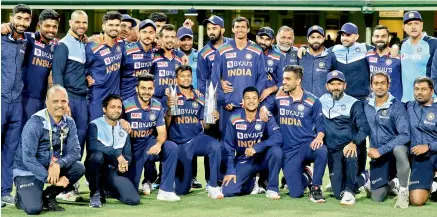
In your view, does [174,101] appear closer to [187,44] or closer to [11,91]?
[187,44]

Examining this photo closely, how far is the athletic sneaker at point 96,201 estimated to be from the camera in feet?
26.1

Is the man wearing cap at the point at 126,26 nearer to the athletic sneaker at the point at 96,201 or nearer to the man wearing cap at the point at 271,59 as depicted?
the man wearing cap at the point at 271,59

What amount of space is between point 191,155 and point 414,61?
104 inches

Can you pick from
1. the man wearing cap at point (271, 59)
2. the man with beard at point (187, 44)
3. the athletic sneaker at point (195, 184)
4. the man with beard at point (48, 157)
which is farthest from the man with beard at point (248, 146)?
the man with beard at point (48, 157)

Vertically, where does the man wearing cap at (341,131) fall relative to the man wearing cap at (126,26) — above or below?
below

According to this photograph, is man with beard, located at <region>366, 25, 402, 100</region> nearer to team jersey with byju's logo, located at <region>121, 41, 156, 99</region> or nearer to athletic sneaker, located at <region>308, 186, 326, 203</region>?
athletic sneaker, located at <region>308, 186, 326, 203</region>

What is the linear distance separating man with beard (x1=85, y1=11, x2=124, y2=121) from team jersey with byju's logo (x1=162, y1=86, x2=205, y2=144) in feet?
2.41

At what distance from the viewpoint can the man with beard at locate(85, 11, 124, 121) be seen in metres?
8.55

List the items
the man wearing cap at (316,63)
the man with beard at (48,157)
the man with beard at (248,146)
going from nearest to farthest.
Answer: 1. the man with beard at (48,157)
2. the man with beard at (248,146)
3. the man wearing cap at (316,63)

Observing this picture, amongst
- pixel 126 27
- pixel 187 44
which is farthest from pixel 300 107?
pixel 126 27

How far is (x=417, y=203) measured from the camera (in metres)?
8.20

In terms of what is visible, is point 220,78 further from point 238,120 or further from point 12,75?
point 12,75

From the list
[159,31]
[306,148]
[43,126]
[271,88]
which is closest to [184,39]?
[159,31]

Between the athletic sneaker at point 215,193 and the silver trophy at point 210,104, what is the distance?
760 mm
